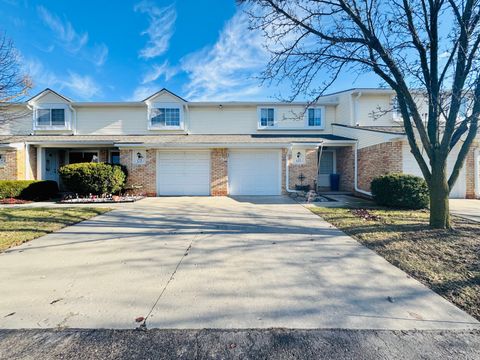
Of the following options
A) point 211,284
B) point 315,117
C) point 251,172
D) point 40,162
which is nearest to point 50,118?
point 40,162

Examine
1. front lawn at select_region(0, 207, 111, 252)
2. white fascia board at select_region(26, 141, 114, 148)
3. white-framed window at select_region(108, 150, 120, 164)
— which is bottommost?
front lawn at select_region(0, 207, 111, 252)

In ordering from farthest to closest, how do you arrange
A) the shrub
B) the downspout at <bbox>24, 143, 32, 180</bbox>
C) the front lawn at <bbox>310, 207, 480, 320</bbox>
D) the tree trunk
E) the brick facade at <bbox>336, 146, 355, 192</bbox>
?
1. the brick facade at <bbox>336, 146, 355, 192</bbox>
2. the downspout at <bbox>24, 143, 32, 180</bbox>
3. the shrub
4. the tree trunk
5. the front lawn at <bbox>310, 207, 480, 320</bbox>

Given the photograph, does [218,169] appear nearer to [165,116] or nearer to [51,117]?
[165,116]

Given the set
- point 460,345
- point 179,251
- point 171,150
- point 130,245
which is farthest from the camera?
point 171,150

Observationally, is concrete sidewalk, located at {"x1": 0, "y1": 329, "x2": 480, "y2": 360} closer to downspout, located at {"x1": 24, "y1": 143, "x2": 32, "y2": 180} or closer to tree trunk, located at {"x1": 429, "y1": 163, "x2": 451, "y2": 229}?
tree trunk, located at {"x1": 429, "y1": 163, "x2": 451, "y2": 229}

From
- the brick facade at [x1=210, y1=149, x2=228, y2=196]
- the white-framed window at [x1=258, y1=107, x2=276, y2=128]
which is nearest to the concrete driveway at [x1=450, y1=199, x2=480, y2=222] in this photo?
the brick facade at [x1=210, y1=149, x2=228, y2=196]

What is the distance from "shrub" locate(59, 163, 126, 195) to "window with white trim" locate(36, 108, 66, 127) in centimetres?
558

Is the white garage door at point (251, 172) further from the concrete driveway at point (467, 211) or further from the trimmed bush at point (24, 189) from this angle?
the trimmed bush at point (24, 189)

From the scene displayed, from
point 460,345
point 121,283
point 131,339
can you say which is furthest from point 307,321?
point 121,283

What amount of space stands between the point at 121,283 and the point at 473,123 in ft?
25.8

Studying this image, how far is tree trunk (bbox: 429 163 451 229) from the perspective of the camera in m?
5.24

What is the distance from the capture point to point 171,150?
11766 millimetres

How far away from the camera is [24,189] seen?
10523 mm

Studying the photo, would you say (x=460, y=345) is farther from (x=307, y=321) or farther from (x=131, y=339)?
(x=131, y=339)
